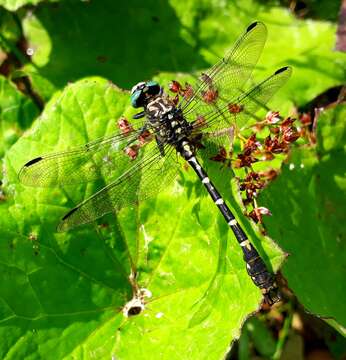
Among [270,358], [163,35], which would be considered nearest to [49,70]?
[163,35]

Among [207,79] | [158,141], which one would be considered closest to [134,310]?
[158,141]

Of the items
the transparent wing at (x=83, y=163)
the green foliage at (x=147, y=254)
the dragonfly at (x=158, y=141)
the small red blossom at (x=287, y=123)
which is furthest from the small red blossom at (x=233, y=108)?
the transparent wing at (x=83, y=163)

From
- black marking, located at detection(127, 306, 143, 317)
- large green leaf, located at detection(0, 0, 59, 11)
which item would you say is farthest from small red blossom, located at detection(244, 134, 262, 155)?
large green leaf, located at detection(0, 0, 59, 11)

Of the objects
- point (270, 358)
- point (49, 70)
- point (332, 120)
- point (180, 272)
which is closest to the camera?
point (180, 272)

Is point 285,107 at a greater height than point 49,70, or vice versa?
point 49,70

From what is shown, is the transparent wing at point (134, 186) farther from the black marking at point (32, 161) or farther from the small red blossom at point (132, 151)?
the black marking at point (32, 161)

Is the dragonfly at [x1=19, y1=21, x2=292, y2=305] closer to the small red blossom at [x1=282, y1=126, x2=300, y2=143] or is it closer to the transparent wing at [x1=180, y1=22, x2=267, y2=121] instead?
the transparent wing at [x1=180, y1=22, x2=267, y2=121]

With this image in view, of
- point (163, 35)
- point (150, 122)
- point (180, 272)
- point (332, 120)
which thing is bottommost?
point (180, 272)

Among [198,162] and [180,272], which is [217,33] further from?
[180,272]

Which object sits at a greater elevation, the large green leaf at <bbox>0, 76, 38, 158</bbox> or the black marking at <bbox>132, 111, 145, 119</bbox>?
the large green leaf at <bbox>0, 76, 38, 158</bbox>
